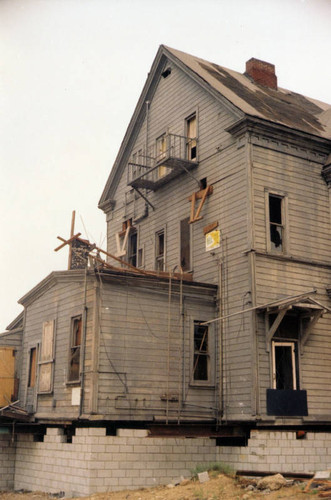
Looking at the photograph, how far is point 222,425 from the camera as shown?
732 inches

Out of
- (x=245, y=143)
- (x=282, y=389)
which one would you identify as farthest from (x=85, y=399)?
(x=245, y=143)

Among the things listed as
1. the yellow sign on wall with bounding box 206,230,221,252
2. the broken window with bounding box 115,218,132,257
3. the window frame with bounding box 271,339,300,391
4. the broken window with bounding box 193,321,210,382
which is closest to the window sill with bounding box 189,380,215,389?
the broken window with bounding box 193,321,210,382

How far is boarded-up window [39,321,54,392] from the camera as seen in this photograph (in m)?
20.6

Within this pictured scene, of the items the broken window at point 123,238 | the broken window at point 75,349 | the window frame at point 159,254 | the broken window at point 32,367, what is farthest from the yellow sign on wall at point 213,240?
the broken window at point 32,367

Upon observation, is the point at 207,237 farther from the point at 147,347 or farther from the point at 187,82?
the point at 187,82

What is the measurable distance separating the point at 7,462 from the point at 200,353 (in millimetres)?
8189

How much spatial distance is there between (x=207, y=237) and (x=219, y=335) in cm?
356

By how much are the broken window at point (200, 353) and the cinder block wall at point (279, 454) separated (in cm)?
243

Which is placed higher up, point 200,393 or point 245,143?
point 245,143

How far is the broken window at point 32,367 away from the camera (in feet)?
73.5

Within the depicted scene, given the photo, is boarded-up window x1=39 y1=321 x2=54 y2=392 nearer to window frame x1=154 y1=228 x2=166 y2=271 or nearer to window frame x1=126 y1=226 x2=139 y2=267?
window frame x1=154 y1=228 x2=166 y2=271

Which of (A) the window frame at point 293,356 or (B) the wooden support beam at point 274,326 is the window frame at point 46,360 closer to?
(B) the wooden support beam at point 274,326

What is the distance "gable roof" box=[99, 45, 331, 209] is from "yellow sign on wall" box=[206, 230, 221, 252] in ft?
13.3

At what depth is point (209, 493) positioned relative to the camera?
15.6 metres
